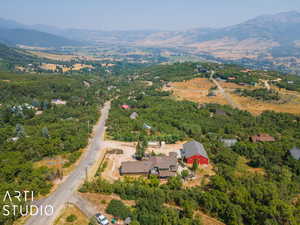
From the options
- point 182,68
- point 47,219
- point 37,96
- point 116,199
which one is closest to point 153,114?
point 116,199

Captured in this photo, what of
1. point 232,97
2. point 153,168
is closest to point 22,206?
point 153,168

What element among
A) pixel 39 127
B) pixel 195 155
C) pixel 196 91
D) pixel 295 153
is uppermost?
pixel 196 91

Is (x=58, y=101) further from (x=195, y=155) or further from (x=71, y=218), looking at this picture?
(x=71, y=218)

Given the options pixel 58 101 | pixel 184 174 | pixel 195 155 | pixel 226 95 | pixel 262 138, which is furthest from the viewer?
pixel 226 95

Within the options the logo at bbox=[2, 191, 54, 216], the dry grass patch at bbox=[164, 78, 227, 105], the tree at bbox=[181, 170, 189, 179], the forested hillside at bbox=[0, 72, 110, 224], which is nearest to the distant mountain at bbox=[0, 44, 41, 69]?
the forested hillside at bbox=[0, 72, 110, 224]

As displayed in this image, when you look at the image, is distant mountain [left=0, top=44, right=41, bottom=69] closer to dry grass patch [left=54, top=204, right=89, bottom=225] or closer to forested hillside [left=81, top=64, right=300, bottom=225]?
forested hillside [left=81, top=64, right=300, bottom=225]

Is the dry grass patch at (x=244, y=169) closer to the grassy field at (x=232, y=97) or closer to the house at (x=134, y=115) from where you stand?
the house at (x=134, y=115)
